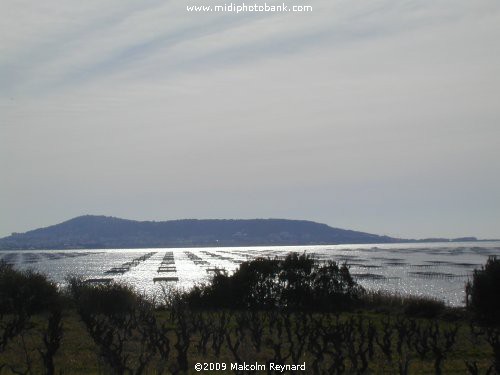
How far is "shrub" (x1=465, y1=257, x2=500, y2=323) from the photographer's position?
41.6m

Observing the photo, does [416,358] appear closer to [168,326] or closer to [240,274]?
[168,326]

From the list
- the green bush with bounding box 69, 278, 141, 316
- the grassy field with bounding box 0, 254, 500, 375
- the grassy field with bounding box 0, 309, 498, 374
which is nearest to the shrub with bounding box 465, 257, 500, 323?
the grassy field with bounding box 0, 254, 500, 375

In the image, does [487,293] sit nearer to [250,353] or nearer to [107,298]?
[250,353]

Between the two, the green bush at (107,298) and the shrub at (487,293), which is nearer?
the shrub at (487,293)

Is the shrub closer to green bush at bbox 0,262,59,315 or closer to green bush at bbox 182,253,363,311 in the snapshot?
green bush at bbox 182,253,363,311

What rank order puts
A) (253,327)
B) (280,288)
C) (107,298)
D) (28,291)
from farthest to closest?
(280,288), (107,298), (28,291), (253,327)

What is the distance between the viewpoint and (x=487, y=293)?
139 feet

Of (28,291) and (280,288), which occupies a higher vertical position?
(28,291)

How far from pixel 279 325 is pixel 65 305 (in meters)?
21.0

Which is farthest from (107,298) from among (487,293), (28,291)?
(487,293)

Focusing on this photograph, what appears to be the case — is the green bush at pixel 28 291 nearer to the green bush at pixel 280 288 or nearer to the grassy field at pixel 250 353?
the green bush at pixel 280 288

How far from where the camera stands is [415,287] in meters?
79.8

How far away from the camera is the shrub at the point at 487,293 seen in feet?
137

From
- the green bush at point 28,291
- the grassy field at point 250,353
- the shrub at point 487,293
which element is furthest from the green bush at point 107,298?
the shrub at point 487,293
